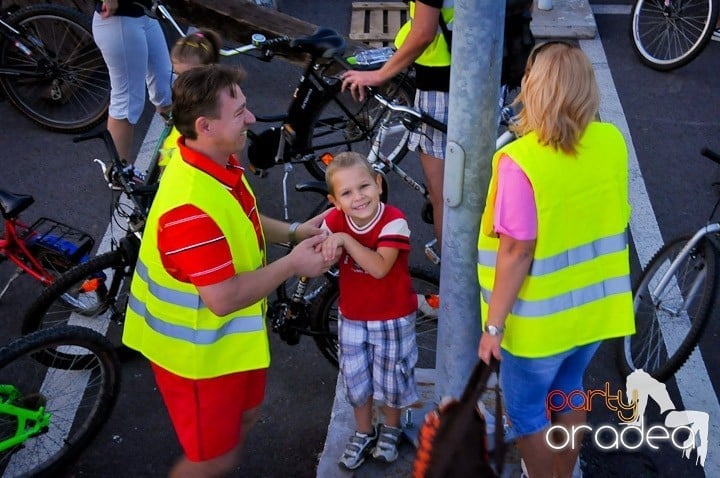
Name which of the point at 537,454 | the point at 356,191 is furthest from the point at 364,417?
the point at 356,191

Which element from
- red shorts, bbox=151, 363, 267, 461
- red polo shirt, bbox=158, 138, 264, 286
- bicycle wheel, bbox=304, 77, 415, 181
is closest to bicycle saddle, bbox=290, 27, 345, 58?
bicycle wheel, bbox=304, 77, 415, 181

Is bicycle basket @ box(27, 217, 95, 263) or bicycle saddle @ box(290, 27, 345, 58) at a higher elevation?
bicycle saddle @ box(290, 27, 345, 58)

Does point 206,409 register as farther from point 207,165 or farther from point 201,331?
point 207,165

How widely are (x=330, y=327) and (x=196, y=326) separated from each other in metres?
1.61

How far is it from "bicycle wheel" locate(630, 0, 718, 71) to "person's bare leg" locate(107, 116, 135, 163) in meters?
4.58

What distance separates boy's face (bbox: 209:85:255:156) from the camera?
276 cm

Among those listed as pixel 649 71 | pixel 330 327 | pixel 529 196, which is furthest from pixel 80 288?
pixel 649 71

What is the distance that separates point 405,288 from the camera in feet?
10.6

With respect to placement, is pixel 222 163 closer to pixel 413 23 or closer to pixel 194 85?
pixel 194 85

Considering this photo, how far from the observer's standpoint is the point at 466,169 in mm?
2859

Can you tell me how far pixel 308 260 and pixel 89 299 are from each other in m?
2.08

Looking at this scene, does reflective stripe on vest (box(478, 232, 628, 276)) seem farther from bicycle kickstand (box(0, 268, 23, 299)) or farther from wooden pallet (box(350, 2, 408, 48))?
wooden pallet (box(350, 2, 408, 48))

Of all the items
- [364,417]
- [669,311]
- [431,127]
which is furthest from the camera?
[431,127]

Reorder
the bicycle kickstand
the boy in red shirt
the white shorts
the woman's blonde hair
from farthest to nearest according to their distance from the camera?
the white shorts → the bicycle kickstand → the boy in red shirt → the woman's blonde hair
